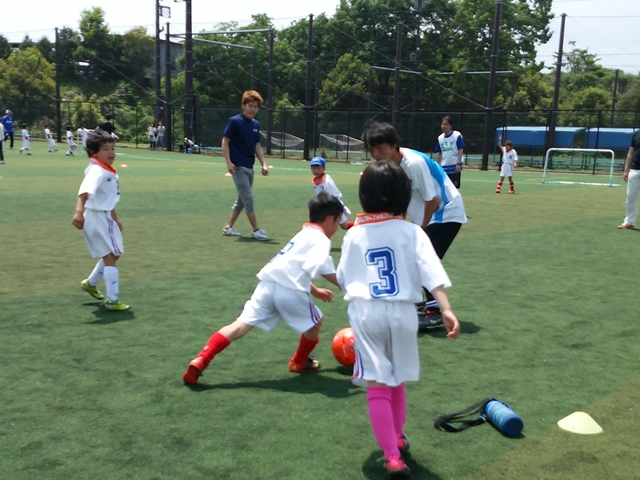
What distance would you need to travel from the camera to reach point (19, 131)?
58.5 m

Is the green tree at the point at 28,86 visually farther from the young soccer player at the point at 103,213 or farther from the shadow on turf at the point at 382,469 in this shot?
the shadow on turf at the point at 382,469

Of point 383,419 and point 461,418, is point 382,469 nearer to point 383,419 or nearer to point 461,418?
point 383,419

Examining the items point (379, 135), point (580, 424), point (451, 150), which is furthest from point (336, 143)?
point (580, 424)

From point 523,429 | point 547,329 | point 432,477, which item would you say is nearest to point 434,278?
point 432,477

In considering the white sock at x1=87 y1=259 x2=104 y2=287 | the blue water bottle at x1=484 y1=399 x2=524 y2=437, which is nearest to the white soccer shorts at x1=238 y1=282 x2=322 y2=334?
the blue water bottle at x1=484 y1=399 x2=524 y2=437

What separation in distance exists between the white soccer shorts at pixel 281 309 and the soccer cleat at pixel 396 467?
139cm

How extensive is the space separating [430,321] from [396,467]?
Result: 2.82 m

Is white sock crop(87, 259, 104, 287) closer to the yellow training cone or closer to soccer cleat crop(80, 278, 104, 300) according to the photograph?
soccer cleat crop(80, 278, 104, 300)

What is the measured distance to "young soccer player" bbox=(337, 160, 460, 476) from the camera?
3262 mm

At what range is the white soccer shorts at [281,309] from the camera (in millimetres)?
4395

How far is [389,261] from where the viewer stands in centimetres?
331

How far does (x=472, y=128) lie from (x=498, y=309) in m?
40.3

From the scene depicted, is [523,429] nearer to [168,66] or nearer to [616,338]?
[616,338]

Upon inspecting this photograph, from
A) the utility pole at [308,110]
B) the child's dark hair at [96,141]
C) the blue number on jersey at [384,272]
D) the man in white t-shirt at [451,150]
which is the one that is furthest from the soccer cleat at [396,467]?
the utility pole at [308,110]
